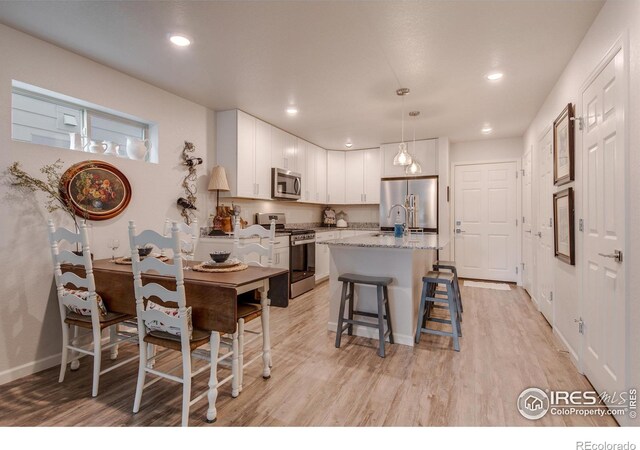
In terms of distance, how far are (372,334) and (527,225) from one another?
3224 millimetres

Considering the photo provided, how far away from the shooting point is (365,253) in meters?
3.17

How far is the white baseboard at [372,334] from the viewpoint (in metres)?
2.97

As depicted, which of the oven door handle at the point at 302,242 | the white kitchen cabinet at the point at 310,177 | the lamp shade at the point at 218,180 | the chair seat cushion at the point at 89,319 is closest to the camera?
the chair seat cushion at the point at 89,319

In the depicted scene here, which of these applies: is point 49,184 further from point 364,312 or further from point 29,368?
point 364,312

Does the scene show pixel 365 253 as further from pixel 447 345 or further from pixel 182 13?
pixel 182 13

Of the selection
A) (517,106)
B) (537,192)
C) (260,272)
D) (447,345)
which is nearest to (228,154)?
(260,272)

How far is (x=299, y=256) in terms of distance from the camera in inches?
187

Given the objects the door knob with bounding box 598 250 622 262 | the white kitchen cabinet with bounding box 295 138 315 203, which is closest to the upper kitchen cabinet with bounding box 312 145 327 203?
the white kitchen cabinet with bounding box 295 138 315 203

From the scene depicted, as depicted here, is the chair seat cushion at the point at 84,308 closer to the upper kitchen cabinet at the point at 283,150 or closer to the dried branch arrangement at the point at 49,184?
the dried branch arrangement at the point at 49,184

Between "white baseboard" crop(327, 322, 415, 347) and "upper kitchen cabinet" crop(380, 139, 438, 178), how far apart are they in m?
3.15

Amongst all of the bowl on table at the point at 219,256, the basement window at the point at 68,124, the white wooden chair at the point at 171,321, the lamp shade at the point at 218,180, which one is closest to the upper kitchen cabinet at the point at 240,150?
the lamp shade at the point at 218,180

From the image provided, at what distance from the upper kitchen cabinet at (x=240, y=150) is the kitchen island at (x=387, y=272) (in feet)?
5.39

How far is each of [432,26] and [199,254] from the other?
10.7 feet

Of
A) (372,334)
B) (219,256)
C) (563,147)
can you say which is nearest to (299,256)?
(372,334)
